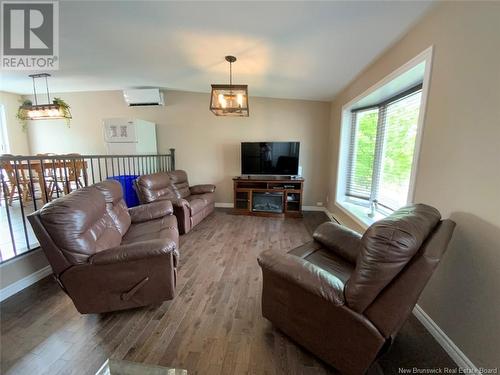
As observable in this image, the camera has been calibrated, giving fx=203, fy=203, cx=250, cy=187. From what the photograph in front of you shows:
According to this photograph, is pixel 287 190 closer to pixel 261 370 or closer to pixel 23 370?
pixel 261 370

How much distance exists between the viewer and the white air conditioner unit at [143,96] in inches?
170

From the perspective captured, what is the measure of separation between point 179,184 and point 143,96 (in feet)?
6.94

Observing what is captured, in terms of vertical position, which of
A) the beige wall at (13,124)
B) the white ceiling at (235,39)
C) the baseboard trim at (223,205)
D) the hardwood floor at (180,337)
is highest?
the white ceiling at (235,39)

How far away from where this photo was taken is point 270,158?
428cm

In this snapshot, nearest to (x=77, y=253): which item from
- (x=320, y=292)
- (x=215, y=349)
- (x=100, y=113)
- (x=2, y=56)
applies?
(x=215, y=349)

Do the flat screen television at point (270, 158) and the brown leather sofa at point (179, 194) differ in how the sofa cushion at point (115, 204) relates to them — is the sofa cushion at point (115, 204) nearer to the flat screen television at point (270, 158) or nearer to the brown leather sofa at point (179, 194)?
the brown leather sofa at point (179, 194)

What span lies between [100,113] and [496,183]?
6.39 meters

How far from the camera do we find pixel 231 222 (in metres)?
3.86

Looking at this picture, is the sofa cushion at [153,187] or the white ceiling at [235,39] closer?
the white ceiling at [235,39]

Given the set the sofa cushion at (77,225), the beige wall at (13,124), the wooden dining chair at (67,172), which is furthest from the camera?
the beige wall at (13,124)

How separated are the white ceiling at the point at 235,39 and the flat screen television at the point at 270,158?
3.58 ft

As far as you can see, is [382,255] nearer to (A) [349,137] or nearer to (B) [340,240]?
(B) [340,240]

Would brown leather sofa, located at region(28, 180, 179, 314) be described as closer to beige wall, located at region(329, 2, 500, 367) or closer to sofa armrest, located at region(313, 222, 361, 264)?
sofa armrest, located at region(313, 222, 361, 264)

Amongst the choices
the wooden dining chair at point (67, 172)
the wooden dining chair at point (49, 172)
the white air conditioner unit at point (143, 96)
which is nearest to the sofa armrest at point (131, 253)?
the wooden dining chair at point (49, 172)
